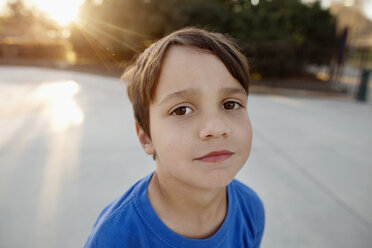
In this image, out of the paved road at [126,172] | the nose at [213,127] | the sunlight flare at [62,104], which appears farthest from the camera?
the sunlight flare at [62,104]

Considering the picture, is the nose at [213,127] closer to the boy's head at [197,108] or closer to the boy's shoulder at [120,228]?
the boy's head at [197,108]

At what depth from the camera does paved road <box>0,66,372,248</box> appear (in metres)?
2.00

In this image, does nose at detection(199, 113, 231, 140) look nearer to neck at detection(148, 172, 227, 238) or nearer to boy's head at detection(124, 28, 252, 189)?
boy's head at detection(124, 28, 252, 189)

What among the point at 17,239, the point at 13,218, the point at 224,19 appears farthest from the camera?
the point at 224,19

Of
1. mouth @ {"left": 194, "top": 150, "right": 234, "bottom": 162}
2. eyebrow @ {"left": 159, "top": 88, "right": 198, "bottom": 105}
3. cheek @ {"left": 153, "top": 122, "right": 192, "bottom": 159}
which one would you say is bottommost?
mouth @ {"left": 194, "top": 150, "right": 234, "bottom": 162}

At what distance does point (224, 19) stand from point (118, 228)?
10.2 meters

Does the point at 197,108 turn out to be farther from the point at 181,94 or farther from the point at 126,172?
the point at 126,172

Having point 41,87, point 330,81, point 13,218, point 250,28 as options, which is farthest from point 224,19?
point 13,218

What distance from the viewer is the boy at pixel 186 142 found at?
90 centimetres

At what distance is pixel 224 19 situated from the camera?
1008cm

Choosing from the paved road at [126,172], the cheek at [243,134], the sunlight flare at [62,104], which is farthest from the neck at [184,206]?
the sunlight flare at [62,104]

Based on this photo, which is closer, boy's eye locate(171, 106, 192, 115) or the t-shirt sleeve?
boy's eye locate(171, 106, 192, 115)

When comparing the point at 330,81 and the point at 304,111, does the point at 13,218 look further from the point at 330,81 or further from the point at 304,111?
the point at 330,81

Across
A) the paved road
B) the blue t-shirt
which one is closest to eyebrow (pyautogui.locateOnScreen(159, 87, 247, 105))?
the blue t-shirt
